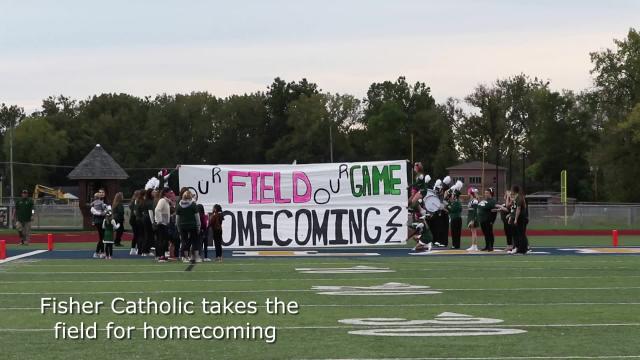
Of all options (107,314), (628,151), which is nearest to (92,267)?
(107,314)

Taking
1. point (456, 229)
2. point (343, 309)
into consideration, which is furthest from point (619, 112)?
point (343, 309)

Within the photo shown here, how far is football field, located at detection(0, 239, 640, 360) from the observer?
372 inches

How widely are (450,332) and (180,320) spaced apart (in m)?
2.90

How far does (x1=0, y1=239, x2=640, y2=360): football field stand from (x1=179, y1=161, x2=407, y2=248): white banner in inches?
194

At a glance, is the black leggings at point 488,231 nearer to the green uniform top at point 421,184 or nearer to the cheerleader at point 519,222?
the cheerleader at point 519,222

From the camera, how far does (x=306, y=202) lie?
85.7 feet

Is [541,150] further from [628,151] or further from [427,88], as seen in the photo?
[628,151]

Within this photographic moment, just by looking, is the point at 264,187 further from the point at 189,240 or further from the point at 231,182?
the point at 189,240

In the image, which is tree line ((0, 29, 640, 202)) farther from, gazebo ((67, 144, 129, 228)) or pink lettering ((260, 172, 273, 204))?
pink lettering ((260, 172, 273, 204))

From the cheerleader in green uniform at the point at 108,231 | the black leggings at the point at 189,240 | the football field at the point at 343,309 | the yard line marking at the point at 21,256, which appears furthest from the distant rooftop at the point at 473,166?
the black leggings at the point at 189,240

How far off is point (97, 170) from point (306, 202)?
62.0 ft

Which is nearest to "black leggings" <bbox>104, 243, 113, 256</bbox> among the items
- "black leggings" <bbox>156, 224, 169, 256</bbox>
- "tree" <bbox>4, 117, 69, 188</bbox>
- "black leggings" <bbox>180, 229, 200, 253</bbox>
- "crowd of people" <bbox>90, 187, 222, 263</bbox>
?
"crowd of people" <bbox>90, 187, 222, 263</bbox>

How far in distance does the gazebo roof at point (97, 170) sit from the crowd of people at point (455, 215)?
19.8 meters

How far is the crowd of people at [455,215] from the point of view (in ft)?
76.6
